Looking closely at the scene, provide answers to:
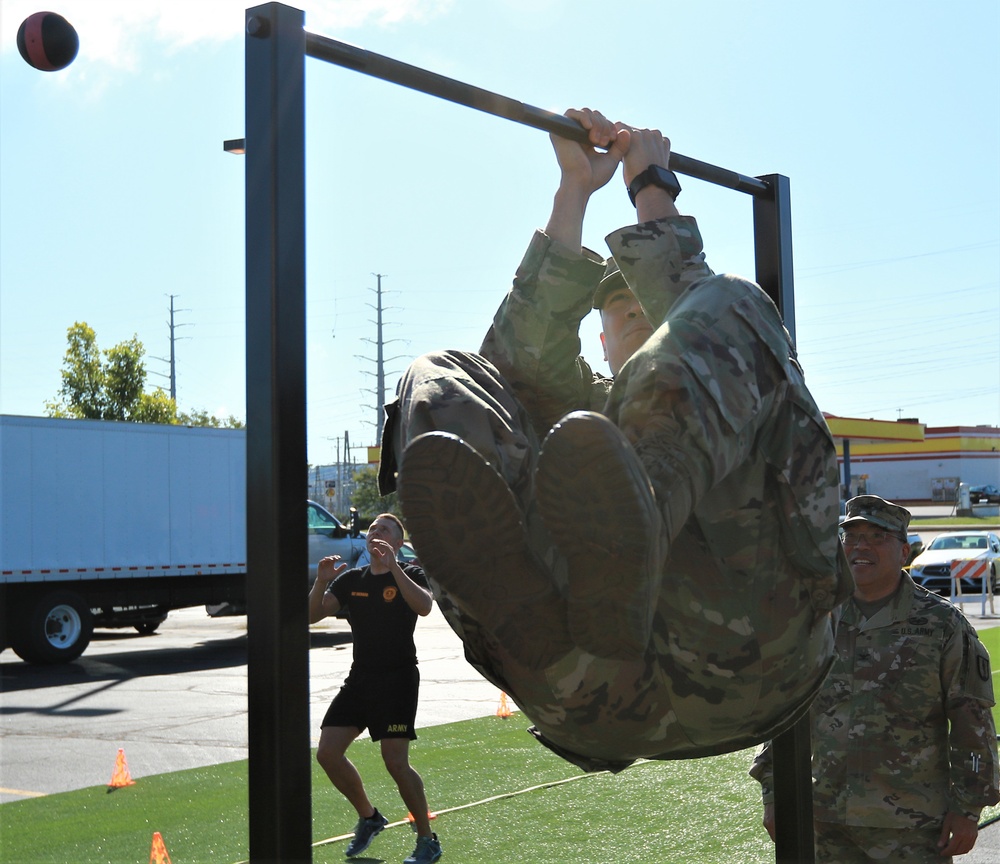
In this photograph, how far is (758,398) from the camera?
227 cm

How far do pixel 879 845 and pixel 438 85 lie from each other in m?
2.95

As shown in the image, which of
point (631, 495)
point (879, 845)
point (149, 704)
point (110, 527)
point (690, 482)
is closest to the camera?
point (631, 495)

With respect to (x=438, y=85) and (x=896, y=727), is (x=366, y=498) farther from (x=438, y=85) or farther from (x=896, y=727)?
(x=438, y=85)

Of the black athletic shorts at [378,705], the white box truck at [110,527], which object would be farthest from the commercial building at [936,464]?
the black athletic shorts at [378,705]

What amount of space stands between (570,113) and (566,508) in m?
1.32

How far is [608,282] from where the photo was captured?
114 inches

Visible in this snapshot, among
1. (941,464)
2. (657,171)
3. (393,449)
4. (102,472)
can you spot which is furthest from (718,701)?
(941,464)

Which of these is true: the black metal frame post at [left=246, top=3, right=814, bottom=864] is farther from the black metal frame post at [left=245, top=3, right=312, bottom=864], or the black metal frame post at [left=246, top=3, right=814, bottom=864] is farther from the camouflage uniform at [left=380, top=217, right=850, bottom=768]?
the camouflage uniform at [left=380, top=217, right=850, bottom=768]

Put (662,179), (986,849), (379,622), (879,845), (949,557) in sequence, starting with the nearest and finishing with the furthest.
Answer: (662,179) → (879,845) → (986,849) → (379,622) → (949,557)

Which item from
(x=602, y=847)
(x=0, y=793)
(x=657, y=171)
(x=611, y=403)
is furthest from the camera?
(x=0, y=793)

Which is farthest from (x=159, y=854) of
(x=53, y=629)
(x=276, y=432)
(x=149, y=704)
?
(x=53, y=629)

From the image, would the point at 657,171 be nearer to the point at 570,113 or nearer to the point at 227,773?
the point at 570,113

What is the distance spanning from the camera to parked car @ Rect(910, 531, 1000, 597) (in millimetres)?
21812

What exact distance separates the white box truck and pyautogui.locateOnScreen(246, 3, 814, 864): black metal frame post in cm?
1348
